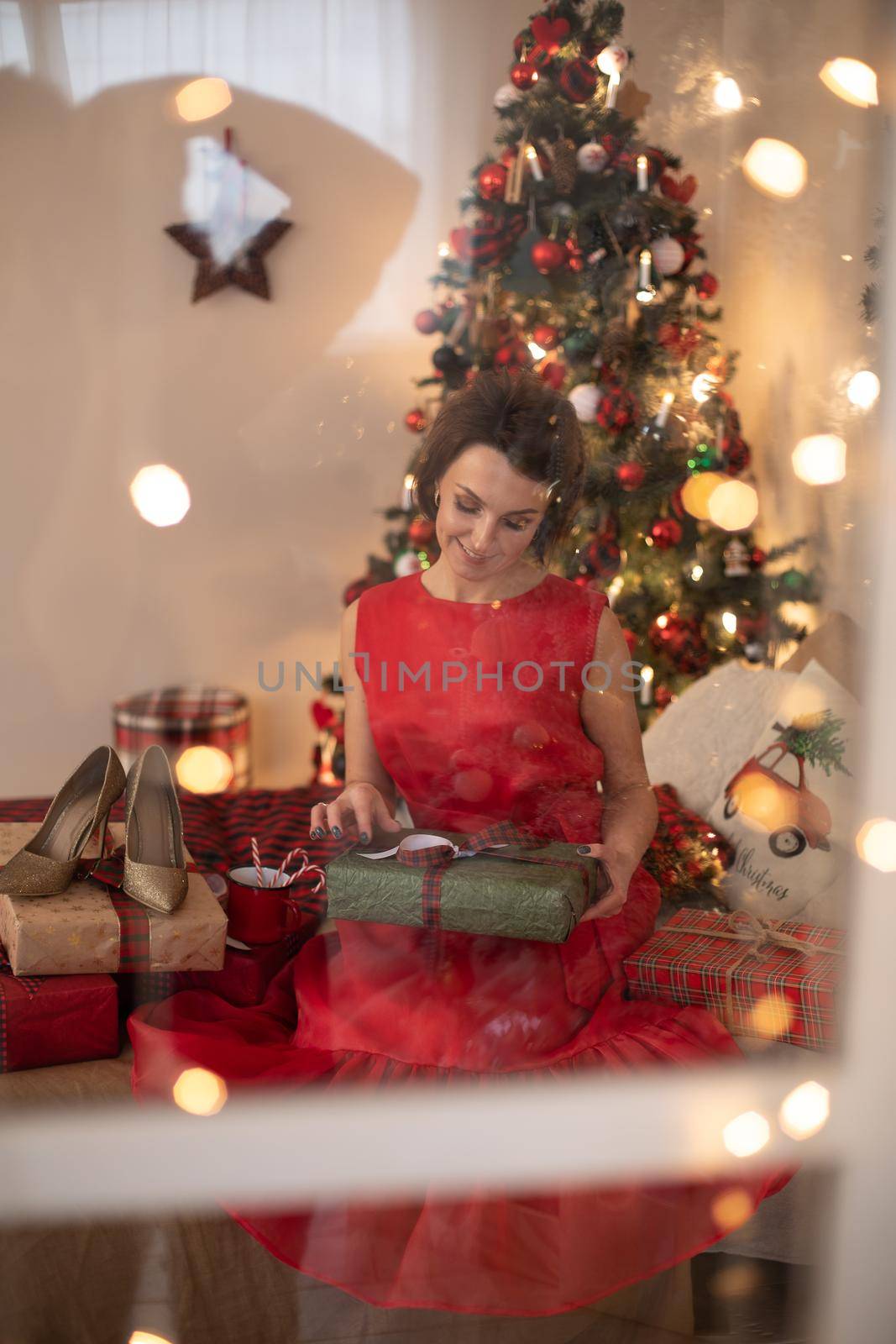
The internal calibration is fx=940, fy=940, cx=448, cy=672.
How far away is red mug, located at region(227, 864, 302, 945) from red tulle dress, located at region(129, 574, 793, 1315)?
0.12 feet

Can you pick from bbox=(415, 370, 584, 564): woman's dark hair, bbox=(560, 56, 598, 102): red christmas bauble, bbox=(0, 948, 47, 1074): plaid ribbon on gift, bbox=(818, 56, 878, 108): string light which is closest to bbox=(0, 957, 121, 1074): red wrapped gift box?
bbox=(0, 948, 47, 1074): plaid ribbon on gift

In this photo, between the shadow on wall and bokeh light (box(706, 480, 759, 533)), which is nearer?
the shadow on wall

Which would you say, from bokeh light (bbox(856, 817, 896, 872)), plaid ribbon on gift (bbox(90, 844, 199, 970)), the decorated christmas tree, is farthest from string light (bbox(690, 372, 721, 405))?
plaid ribbon on gift (bbox(90, 844, 199, 970))

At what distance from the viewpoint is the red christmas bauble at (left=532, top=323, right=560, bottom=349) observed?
81cm

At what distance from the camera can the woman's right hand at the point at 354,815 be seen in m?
0.82

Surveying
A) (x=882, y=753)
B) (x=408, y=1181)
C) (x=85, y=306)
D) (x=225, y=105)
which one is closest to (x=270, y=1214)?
(x=408, y=1181)

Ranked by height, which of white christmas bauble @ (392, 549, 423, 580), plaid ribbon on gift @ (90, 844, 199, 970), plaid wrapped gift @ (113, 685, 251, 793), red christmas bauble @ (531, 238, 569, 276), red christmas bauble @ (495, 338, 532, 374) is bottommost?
plaid ribbon on gift @ (90, 844, 199, 970)

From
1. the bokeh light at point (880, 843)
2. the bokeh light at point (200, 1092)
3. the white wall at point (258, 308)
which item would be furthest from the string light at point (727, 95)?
the bokeh light at point (200, 1092)

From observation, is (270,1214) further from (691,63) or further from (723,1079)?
(691,63)

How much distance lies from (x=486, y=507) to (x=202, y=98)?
0.37 m

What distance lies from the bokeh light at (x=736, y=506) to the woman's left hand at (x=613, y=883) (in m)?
0.31

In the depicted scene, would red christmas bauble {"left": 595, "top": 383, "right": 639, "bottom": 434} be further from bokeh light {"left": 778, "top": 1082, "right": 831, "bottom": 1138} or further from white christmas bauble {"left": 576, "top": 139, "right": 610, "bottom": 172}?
bokeh light {"left": 778, "top": 1082, "right": 831, "bottom": 1138}

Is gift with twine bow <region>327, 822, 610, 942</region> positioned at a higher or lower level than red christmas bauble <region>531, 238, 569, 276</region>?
lower

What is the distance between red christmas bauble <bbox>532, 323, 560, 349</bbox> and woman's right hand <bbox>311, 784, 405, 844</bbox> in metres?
0.41
